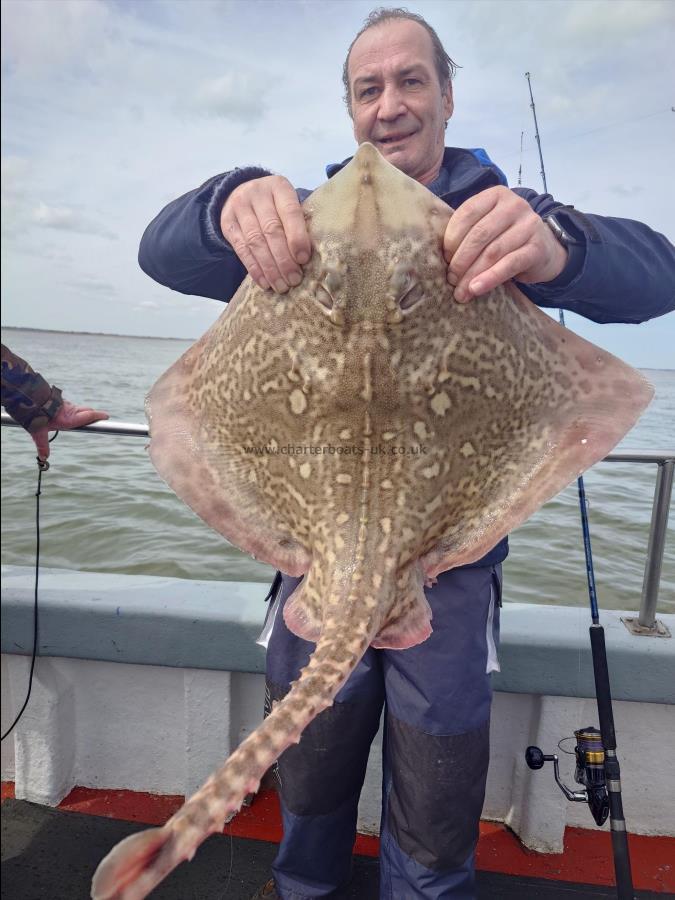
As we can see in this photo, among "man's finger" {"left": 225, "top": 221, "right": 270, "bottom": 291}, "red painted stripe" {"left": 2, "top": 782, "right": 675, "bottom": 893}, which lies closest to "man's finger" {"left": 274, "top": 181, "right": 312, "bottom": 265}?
"man's finger" {"left": 225, "top": 221, "right": 270, "bottom": 291}

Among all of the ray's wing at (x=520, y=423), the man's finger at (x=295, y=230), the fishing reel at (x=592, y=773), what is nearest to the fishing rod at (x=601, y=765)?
the fishing reel at (x=592, y=773)

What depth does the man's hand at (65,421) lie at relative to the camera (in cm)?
260

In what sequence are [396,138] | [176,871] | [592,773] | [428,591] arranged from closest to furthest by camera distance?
[428,591] < [396,138] < [592,773] < [176,871]

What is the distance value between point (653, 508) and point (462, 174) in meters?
1.74

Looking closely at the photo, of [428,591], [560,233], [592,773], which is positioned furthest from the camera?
[592,773]

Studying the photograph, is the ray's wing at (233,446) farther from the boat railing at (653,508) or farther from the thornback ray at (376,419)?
the boat railing at (653,508)

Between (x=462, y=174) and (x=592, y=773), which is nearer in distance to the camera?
(x=462, y=174)

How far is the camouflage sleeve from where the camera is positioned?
95.6 inches

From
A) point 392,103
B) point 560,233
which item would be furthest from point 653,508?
point 392,103

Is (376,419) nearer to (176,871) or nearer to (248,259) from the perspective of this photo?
(248,259)

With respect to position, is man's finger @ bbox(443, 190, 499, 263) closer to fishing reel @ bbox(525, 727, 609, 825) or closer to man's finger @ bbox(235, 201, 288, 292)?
man's finger @ bbox(235, 201, 288, 292)

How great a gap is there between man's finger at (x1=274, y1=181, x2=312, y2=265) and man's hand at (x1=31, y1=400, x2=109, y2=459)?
Result: 1.55m

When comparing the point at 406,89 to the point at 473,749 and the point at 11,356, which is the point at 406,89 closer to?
the point at 11,356

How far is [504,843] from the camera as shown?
9.59 feet
